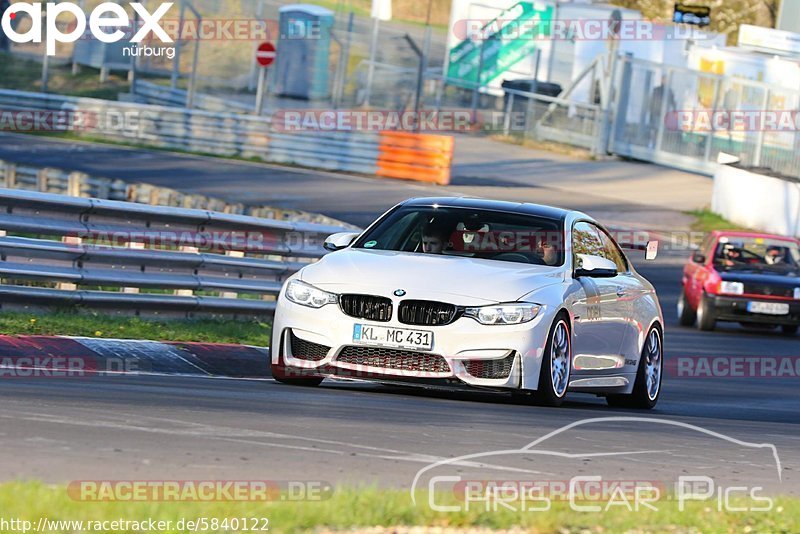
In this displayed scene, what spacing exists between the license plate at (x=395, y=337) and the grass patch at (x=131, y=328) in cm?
301

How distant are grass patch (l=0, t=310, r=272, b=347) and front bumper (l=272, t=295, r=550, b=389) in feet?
8.94

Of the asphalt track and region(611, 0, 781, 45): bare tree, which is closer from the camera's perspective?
the asphalt track

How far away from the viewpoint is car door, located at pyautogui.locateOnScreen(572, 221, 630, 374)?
37.7 ft

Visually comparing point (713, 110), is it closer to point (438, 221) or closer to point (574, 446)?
point (438, 221)

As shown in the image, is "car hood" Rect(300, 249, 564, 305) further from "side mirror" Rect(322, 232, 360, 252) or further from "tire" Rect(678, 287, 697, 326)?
"tire" Rect(678, 287, 697, 326)

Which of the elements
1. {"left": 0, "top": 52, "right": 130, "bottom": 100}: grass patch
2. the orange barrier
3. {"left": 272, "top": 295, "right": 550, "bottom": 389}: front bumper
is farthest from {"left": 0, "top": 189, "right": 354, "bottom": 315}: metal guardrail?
{"left": 0, "top": 52, "right": 130, "bottom": 100}: grass patch

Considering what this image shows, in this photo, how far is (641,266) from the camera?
29.4 meters

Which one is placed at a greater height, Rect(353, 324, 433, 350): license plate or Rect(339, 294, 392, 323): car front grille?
Rect(339, 294, 392, 323): car front grille

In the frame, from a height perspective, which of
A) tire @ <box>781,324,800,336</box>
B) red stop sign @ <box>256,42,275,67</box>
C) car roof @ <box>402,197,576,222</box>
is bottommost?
tire @ <box>781,324,800,336</box>

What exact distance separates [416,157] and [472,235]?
984 inches

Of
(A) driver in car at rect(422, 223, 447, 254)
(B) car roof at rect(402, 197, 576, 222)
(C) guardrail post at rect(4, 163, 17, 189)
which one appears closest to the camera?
Result: (A) driver in car at rect(422, 223, 447, 254)

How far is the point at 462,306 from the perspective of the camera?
34.3ft

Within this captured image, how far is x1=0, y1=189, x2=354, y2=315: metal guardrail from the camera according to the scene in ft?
43.8

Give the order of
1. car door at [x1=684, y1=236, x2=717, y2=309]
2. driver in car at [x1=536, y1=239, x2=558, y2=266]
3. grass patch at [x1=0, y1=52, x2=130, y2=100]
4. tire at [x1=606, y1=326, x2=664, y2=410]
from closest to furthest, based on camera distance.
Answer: driver in car at [x1=536, y1=239, x2=558, y2=266]
tire at [x1=606, y1=326, x2=664, y2=410]
car door at [x1=684, y1=236, x2=717, y2=309]
grass patch at [x1=0, y1=52, x2=130, y2=100]
